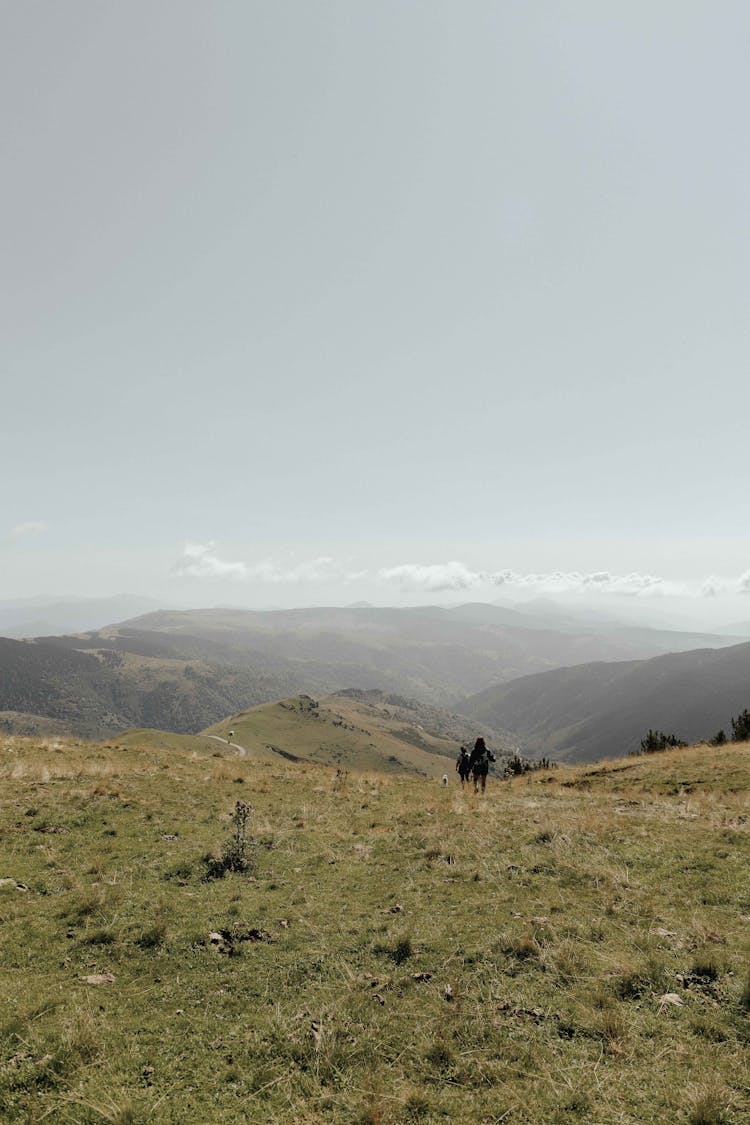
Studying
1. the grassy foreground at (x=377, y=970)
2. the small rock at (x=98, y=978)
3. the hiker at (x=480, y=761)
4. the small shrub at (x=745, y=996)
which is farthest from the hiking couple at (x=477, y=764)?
the small rock at (x=98, y=978)

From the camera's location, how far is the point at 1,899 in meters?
10.6

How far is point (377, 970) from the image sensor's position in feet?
27.2

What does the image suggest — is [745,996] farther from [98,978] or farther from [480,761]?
[480,761]

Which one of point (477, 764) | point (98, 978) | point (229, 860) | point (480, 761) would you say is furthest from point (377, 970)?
point (480, 761)

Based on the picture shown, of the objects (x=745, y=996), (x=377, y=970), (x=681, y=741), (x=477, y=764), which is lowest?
(x=681, y=741)

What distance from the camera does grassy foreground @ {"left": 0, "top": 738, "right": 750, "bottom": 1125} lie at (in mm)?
5516

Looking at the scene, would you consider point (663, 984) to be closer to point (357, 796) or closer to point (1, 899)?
point (1, 899)

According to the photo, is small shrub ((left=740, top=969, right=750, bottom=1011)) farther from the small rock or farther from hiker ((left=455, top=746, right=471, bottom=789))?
hiker ((left=455, top=746, right=471, bottom=789))

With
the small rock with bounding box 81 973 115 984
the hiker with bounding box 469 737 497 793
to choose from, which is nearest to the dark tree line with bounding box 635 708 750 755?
the hiker with bounding box 469 737 497 793

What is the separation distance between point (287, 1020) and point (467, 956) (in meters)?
3.13

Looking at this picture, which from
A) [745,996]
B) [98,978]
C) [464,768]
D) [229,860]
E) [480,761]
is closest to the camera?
[745,996]

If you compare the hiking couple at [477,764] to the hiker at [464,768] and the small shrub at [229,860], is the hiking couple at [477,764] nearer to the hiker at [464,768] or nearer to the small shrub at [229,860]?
the hiker at [464,768]

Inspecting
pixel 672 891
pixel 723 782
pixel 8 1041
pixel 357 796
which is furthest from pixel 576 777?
pixel 8 1041

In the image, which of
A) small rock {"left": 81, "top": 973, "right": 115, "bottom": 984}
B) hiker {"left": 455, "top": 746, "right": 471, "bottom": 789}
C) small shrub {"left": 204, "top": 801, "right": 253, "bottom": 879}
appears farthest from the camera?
hiker {"left": 455, "top": 746, "right": 471, "bottom": 789}
